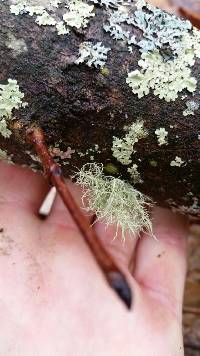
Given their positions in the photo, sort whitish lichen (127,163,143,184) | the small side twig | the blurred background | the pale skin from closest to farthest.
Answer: the small side twig
whitish lichen (127,163,143,184)
the pale skin
the blurred background

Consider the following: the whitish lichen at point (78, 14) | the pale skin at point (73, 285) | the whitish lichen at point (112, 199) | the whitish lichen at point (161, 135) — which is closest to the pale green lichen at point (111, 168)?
the whitish lichen at point (112, 199)

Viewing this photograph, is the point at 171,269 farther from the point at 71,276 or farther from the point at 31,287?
the point at 31,287

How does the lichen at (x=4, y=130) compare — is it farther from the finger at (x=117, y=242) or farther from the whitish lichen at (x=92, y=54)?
the finger at (x=117, y=242)

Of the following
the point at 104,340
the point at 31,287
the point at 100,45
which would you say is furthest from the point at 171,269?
the point at 100,45

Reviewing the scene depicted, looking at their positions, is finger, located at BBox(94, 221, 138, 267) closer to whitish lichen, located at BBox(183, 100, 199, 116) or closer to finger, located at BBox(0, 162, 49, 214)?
finger, located at BBox(0, 162, 49, 214)

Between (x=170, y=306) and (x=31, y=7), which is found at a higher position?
(x=31, y=7)

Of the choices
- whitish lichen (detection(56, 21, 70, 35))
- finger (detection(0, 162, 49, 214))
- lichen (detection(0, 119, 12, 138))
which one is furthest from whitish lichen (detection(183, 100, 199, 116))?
finger (detection(0, 162, 49, 214))

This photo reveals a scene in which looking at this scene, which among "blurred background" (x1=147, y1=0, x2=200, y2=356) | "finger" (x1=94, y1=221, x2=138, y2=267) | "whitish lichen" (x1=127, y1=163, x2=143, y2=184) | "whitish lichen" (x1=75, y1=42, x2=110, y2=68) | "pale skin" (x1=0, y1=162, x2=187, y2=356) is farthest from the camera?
"blurred background" (x1=147, y1=0, x2=200, y2=356)
